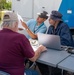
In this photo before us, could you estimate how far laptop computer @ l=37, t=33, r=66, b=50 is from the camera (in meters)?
2.87

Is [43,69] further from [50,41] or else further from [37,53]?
[37,53]

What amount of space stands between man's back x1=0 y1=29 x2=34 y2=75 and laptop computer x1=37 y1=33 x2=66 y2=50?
594mm

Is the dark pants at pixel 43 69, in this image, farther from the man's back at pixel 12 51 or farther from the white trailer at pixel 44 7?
the white trailer at pixel 44 7

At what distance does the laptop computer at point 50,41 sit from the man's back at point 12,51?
594 millimetres

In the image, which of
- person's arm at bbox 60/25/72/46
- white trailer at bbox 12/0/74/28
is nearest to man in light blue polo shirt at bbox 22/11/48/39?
person's arm at bbox 60/25/72/46

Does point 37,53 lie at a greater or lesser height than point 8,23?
lesser

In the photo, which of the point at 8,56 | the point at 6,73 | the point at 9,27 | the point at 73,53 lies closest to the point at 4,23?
the point at 9,27

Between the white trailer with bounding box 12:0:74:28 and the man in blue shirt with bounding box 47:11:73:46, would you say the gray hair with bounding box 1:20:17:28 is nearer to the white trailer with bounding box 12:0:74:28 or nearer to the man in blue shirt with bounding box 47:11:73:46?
the man in blue shirt with bounding box 47:11:73:46

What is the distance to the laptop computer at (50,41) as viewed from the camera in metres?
2.87

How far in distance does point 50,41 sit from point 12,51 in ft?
2.58

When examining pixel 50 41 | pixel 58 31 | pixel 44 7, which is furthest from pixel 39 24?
pixel 44 7

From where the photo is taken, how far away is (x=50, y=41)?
117 inches

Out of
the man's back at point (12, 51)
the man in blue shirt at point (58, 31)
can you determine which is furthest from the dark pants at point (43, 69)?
the man's back at point (12, 51)

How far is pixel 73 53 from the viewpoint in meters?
2.83
